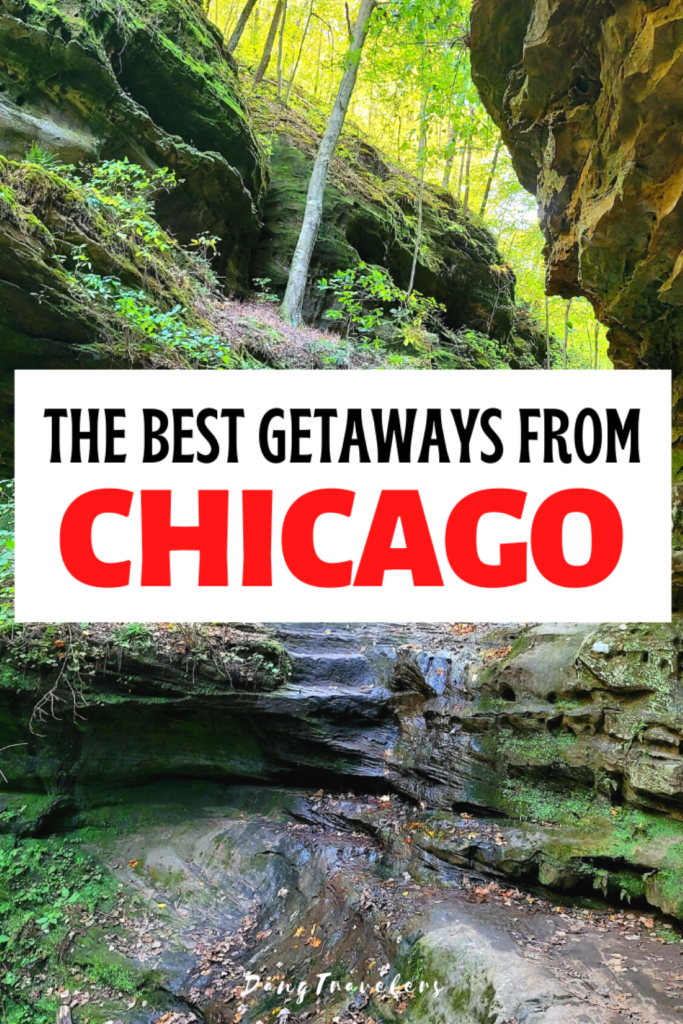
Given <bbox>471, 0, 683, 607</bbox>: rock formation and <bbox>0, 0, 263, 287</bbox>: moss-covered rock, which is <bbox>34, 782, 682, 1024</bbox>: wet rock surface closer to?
<bbox>471, 0, 683, 607</bbox>: rock formation

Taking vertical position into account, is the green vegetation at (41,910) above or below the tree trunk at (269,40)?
below

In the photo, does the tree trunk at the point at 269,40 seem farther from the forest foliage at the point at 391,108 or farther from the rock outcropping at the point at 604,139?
the rock outcropping at the point at 604,139

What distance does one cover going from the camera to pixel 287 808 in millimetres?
6957

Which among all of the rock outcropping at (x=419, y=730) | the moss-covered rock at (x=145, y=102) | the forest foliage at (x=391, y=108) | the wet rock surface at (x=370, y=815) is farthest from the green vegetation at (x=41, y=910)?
the forest foliage at (x=391, y=108)

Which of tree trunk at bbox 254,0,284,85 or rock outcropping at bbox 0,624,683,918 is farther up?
tree trunk at bbox 254,0,284,85

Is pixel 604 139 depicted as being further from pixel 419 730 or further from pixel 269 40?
pixel 269 40

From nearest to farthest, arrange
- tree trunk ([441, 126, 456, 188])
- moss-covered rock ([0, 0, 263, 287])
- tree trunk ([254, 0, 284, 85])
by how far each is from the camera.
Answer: tree trunk ([441, 126, 456, 188]), moss-covered rock ([0, 0, 263, 287]), tree trunk ([254, 0, 284, 85])

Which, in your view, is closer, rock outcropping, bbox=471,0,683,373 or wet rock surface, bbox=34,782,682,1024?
wet rock surface, bbox=34,782,682,1024

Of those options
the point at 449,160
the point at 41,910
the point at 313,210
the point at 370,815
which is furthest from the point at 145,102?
the point at 41,910

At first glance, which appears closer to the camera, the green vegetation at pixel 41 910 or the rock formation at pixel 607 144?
the rock formation at pixel 607 144

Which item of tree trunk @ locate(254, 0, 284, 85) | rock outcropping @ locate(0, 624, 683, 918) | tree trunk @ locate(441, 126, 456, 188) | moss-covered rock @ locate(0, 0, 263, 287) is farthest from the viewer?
tree trunk @ locate(254, 0, 284, 85)

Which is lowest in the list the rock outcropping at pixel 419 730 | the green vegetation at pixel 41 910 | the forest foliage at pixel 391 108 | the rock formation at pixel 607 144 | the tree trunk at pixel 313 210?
the green vegetation at pixel 41 910

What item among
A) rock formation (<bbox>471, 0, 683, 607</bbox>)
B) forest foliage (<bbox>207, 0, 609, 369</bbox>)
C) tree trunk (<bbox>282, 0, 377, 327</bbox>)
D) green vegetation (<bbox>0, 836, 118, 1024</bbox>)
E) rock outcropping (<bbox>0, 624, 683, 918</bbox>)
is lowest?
green vegetation (<bbox>0, 836, 118, 1024</bbox>)

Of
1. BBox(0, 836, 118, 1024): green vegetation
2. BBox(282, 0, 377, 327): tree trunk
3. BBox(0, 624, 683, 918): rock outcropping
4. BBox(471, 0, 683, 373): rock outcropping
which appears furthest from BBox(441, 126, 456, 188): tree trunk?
BBox(0, 836, 118, 1024): green vegetation
